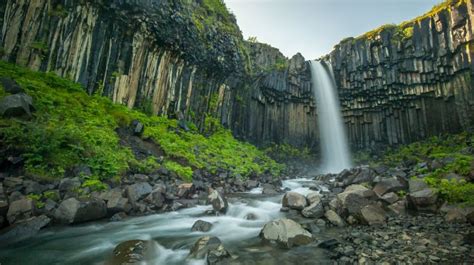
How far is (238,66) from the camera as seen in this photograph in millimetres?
26969

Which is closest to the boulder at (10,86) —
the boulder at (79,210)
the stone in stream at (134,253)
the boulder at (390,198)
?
the boulder at (79,210)

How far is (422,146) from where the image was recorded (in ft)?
86.1

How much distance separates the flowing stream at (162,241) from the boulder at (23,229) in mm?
204

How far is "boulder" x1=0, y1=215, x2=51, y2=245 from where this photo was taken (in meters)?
6.03

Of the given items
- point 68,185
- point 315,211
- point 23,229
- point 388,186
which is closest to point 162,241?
point 23,229

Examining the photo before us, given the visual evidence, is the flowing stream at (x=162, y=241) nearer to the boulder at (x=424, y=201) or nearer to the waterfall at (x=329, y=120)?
the boulder at (x=424, y=201)

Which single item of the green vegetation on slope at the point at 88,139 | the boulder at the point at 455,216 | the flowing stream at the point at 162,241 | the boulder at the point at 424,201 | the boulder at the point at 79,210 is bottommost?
the flowing stream at the point at 162,241

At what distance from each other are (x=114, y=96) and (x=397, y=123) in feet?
98.5

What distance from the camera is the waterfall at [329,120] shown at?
32406 millimetres

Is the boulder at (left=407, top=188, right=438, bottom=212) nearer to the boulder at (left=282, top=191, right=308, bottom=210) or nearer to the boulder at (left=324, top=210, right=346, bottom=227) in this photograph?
the boulder at (left=324, top=210, right=346, bottom=227)

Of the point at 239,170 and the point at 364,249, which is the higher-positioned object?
the point at 239,170

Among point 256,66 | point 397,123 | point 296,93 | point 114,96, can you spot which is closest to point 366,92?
point 397,123

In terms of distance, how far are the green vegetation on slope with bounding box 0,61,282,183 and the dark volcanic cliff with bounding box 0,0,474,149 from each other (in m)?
1.76

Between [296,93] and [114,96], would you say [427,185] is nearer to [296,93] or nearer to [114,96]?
[114,96]
